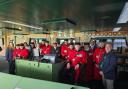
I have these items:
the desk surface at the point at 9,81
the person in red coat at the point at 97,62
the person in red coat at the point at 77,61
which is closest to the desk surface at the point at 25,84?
the desk surface at the point at 9,81

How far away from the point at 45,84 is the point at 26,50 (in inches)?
163

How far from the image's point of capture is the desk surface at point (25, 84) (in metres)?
1.71

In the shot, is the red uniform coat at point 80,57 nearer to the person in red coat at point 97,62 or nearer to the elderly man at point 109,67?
the person in red coat at point 97,62

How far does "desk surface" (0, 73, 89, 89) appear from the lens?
171cm

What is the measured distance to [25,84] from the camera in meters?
1.91

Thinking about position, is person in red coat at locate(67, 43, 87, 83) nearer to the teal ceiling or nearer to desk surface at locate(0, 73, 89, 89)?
the teal ceiling

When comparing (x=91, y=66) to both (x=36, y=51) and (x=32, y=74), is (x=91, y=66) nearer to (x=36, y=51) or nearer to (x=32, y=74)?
Answer: (x=32, y=74)

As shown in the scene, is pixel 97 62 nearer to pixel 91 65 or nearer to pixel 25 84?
pixel 91 65

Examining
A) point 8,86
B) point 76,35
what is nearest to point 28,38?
point 76,35

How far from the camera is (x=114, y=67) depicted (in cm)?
321

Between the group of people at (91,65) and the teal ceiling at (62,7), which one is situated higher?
the teal ceiling at (62,7)

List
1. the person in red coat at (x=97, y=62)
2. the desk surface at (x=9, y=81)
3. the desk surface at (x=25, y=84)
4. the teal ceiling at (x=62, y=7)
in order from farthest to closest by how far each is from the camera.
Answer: the person in red coat at (x=97, y=62) → the teal ceiling at (x=62, y=7) → the desk surface at (x=9, y=81) → the desk surface at (x=25, y=84)

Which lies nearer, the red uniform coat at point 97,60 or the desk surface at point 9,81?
the desk surface at point 9,81

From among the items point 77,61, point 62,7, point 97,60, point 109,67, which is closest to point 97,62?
point 97,60
